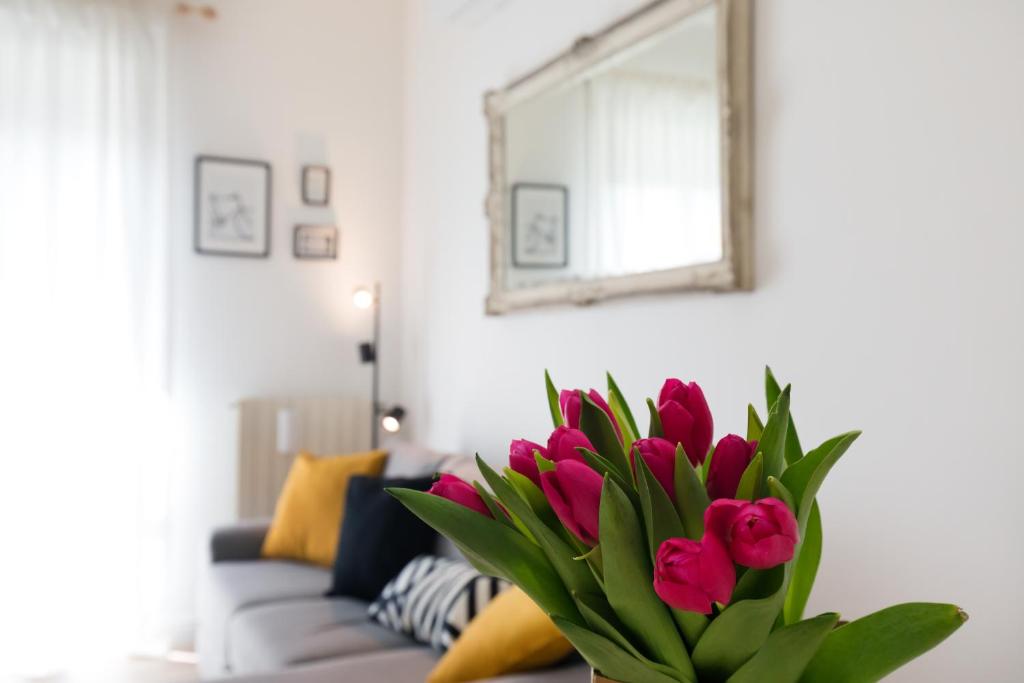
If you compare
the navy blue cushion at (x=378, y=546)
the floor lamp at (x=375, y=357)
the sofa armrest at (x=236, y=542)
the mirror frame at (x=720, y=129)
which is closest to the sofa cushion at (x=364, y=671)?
the navy blue cushion at (x=378, y=546)

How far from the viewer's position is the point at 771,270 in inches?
84.0

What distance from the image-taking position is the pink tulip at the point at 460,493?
33.7 inches

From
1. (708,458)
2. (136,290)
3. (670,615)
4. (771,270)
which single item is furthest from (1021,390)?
(136,290)

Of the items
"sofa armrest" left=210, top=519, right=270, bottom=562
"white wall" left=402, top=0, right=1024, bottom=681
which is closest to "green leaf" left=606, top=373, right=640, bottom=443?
"white wall" left=402, top=0, right=1024, bottom=681

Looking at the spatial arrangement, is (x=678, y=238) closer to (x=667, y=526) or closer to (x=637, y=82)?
(x=637, y=82)

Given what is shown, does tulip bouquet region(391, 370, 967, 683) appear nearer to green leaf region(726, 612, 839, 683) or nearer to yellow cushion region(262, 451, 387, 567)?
green leaf region(726, 612, 839, 683)

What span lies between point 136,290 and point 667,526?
3677 mm

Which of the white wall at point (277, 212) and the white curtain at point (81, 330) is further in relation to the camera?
the white wall at point (277, 212)

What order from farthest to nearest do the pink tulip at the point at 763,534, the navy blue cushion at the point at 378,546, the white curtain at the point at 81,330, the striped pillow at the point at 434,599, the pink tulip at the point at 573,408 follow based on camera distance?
the white curtain at the point at 81,330, the navy blue cushion at the point at 378,546, the striped pillow at the point at 434,599, the pink tulip at the point at 573,408, the pink tulip at the point at 763,534

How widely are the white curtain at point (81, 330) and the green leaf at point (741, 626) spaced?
3.63 m

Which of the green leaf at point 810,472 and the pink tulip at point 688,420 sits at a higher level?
the pink tulip at point 688,420

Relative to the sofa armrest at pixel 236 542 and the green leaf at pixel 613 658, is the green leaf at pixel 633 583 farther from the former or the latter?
the sofa armrest at pixel 236 542

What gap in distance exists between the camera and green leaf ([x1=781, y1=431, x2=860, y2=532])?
30.4 inches

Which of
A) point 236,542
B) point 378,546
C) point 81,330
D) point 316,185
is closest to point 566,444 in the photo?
point 378,546
